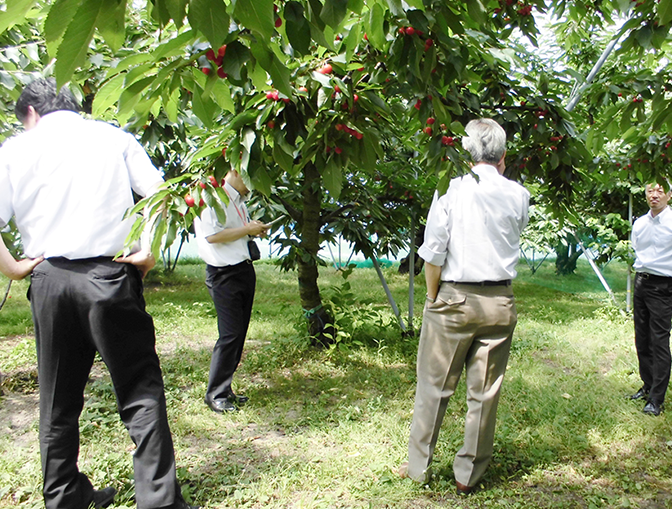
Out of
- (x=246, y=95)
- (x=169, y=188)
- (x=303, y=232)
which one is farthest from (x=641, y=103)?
(x=303, y=232)

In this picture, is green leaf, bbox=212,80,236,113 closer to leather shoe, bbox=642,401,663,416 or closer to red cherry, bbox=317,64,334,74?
red cherry, bbox=317,64,334,74

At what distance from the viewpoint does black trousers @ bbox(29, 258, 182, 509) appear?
6.18ft

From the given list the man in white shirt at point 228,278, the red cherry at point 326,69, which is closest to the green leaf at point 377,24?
the red cherry at point 326,69

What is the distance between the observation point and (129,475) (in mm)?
2484

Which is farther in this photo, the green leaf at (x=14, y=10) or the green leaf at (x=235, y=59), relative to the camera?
the green leaf at (x=235, y=59)

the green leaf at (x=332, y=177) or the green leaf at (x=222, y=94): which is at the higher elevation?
the green leaf at (x=222, y=94)

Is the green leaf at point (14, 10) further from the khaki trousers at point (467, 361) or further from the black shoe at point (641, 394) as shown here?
the black shoe at point (641, 394)

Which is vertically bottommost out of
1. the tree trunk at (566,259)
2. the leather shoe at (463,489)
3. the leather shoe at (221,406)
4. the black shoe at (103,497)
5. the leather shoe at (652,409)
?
the tree trunk at (566,259)

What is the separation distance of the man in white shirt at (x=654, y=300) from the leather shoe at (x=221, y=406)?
9.11 feet

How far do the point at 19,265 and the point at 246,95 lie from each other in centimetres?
110

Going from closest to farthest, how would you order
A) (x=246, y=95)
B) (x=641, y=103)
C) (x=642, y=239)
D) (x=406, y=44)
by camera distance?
1. (x=406, y=44)
2. (x=246, y=95)
3. (x=641, y=103)
4. (x=642, y=239)

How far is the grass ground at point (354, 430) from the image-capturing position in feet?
8.01

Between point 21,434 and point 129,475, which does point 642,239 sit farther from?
point 21,434

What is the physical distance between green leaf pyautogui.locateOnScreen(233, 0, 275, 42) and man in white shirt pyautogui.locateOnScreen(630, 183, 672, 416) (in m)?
3.49
